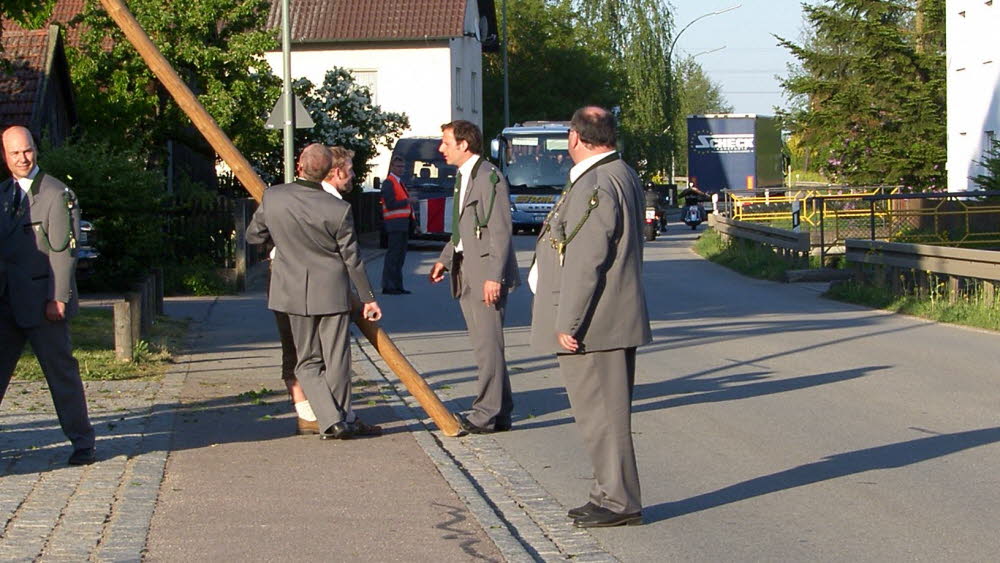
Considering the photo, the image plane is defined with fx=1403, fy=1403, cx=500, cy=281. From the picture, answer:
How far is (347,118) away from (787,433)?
3008cm

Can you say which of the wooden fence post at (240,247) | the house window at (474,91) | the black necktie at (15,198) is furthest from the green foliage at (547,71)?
the black necktie at (15,198)

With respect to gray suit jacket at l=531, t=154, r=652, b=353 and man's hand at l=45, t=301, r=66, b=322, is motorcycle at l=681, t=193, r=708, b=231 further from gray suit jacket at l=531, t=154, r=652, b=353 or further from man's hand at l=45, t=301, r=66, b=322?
gray suit jacket at l=531, t=154, r=652, b=353

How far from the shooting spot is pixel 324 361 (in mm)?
8539

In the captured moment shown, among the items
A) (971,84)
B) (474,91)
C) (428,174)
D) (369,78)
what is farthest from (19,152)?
(474,91)

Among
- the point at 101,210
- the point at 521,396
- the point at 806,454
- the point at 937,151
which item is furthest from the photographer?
the point at 937,151

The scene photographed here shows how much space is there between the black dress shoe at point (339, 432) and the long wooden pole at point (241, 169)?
0.47m

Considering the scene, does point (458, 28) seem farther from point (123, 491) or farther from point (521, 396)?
point (123, 491)

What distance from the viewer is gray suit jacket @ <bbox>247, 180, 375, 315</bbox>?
8281 millimetres

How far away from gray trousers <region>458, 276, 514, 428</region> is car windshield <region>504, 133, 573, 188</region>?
31.0 metres

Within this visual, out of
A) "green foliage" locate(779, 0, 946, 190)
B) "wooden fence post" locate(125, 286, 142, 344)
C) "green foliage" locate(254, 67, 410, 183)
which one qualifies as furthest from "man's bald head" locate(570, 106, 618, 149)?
"green foliage" locate(779, 0, 946, 190)

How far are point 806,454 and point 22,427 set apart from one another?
486 centimetres

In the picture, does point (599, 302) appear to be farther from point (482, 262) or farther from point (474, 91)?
point (474, 91)

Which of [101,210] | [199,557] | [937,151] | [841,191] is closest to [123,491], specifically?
[199,557]

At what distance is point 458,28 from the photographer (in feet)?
164
